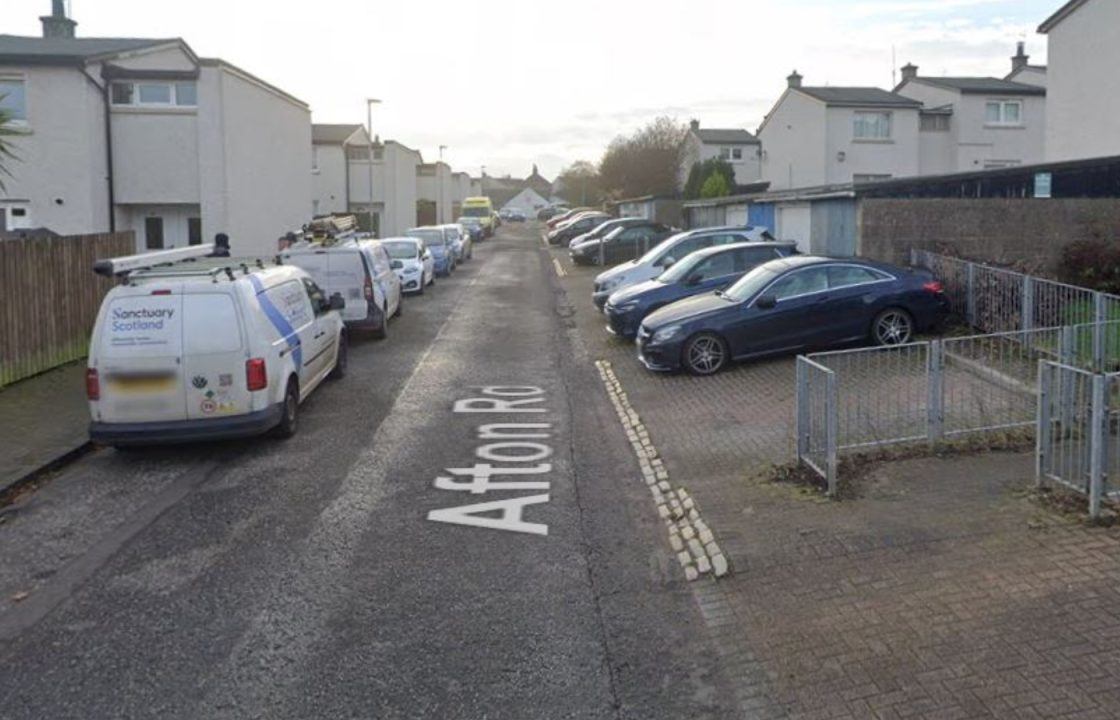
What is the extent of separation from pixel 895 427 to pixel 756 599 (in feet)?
11.2

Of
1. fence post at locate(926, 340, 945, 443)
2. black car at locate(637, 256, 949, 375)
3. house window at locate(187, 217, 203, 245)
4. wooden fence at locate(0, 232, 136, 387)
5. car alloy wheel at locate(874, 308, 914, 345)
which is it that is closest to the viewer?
fence post at locate(926, 340, 945, 443)

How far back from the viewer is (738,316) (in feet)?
44.6

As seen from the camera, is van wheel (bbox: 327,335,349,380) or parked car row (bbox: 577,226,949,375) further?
van wheel (bbox: 327,335,349,380)

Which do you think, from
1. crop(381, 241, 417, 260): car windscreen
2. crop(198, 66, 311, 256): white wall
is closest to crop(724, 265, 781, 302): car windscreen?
crop(381, 241, 417, 260): car windscreen

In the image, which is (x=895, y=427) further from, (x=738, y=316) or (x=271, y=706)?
(x=271, y=706)

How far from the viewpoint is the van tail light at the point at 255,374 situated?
9.66 meters

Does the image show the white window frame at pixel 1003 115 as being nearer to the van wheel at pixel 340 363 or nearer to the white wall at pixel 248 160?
the white wall at pixel 248 160

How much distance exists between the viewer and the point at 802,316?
13586 mm

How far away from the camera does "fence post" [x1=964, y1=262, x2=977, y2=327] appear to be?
47.2 ft

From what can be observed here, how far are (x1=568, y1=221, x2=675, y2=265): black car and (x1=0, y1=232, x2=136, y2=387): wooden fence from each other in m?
21.0

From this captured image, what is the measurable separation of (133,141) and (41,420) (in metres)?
13.8

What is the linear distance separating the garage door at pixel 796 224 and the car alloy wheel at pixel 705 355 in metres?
7.50

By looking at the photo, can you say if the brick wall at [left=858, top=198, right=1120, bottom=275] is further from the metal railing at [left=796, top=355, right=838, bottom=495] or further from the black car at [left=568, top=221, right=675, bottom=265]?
the black car at [left=568, top=221, right=675, bottom=265]

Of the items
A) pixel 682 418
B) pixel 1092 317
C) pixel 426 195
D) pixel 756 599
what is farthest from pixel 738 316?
pixel 426 195
